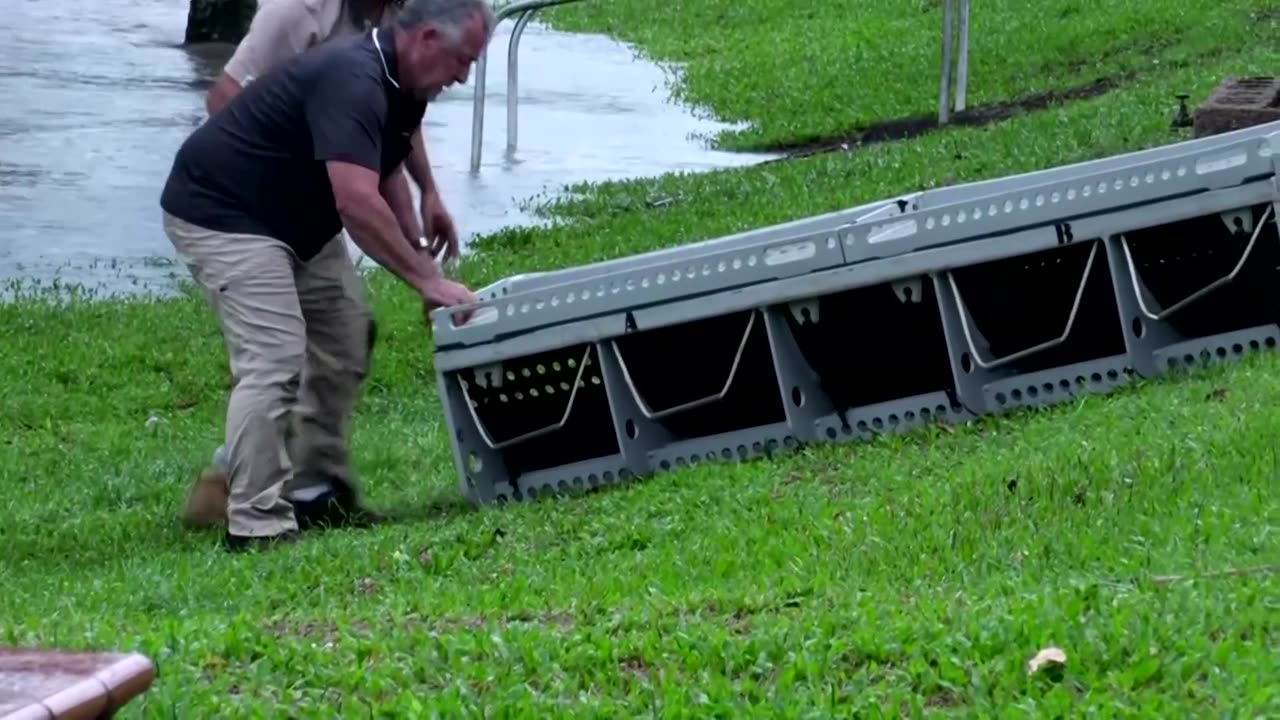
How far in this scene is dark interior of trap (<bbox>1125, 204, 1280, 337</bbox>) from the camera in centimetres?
673

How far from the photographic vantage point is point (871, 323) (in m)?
6.88

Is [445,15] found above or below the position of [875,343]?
above

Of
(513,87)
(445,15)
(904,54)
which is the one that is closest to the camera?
(445,15)

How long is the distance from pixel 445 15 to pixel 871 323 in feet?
5.17

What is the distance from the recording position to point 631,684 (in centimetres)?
433

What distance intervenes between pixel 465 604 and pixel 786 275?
5.97 ft

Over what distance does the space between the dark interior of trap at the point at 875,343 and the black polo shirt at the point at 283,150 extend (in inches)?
54.1

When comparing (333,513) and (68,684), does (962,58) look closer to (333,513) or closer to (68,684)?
(333,513)

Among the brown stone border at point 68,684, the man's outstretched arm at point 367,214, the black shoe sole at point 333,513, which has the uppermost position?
the brown stone border at point 68,684

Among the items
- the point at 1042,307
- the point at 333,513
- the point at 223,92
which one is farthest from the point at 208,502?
the point at 1042,307

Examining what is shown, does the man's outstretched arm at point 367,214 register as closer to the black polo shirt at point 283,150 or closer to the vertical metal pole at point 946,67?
the black polo shirt at point 283,150

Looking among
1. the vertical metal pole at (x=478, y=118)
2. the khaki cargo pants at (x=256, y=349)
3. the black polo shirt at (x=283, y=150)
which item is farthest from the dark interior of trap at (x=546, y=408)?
the vertical metal pole at (x=478, y=118)

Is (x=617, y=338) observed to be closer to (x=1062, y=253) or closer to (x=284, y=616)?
(x=1062, y=253)

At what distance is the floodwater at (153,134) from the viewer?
1268 cm
